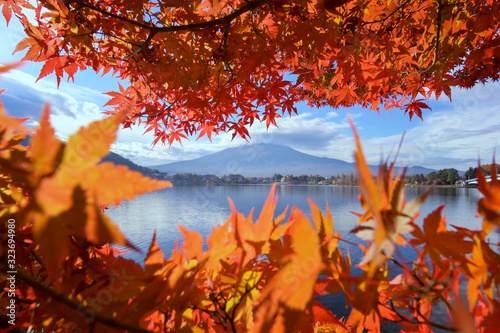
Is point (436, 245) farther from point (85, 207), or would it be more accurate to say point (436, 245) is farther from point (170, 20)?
point (170, 20)

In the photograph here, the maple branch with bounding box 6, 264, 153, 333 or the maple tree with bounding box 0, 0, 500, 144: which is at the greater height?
the maple tree with bounding box 0, 0, 500, 144

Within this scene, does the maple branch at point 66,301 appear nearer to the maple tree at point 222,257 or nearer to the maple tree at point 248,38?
the maple tree at point 222,257

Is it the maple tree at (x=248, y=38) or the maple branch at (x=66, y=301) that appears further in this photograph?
the maple tree at (x=248, y=38)

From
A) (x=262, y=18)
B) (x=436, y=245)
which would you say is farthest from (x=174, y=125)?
(x=436, y=245)

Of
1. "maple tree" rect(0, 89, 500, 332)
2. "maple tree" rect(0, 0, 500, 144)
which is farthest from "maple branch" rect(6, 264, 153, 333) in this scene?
"maple tree" rect(0, 0, 500, 144)

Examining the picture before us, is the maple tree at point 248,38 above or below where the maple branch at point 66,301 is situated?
above

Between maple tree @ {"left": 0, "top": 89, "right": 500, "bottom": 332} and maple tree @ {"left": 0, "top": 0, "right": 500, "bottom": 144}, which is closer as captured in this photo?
maple tree @ {"left": 0, "top": 89, "right": 500, "bottom": 332}

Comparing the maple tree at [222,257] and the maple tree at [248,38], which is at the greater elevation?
the maple tree at [248,38]

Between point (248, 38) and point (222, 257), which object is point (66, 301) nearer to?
point (222, 257)

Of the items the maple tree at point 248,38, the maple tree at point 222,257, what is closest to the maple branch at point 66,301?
the maple tree at point 222,257

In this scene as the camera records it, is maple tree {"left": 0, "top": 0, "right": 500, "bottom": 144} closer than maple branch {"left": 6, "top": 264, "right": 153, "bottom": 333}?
No

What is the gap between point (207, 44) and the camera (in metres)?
1.24

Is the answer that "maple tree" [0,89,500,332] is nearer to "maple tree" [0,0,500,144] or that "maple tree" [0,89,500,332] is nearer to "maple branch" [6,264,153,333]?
"maple branch" [6,264,153,333]

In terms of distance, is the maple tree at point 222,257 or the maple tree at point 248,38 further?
the maple tree at point 248,38
